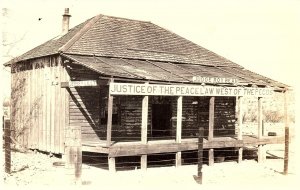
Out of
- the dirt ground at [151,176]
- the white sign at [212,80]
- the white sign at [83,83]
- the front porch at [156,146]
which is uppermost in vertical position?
the white sign at [212,80]

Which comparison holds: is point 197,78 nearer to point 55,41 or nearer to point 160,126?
point 160,126

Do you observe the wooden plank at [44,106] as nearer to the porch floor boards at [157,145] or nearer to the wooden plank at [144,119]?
the porch floor boards at [157,145]

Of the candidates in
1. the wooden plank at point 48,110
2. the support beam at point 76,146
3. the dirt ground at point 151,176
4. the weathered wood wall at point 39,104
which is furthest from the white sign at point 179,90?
the wooden plank at point 48,110

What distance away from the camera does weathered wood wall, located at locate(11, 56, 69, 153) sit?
17.0 m

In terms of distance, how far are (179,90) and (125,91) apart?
2.43m

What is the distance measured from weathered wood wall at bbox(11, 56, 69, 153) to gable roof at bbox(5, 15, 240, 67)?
61cm

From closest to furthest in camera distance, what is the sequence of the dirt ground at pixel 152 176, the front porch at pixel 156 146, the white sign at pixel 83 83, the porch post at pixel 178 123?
1. the dirt ground at pixel 152 176
2. the front porch at pixel 156 146
3. the white sign at pixel 83 83
4. the porch post at pixel 178 123

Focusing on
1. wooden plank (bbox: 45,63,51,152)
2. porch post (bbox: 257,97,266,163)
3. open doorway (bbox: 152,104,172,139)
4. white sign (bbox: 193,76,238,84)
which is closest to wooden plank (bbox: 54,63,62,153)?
wooden plank (bbox: 45,63,51,152)

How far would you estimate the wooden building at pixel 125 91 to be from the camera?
15.2 m

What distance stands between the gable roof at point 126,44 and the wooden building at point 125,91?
0.06 metres

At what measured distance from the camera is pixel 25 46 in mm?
72000

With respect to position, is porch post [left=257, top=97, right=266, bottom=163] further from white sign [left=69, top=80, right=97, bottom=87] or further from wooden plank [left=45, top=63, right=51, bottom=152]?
wooden plank [left=45, top=63, right=51, bottom=152]

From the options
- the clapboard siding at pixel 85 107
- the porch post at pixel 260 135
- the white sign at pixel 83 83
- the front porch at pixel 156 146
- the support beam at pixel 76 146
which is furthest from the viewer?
the porch post at pixel 260 135

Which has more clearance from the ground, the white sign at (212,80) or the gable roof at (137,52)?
the gable roof at (137,52)
